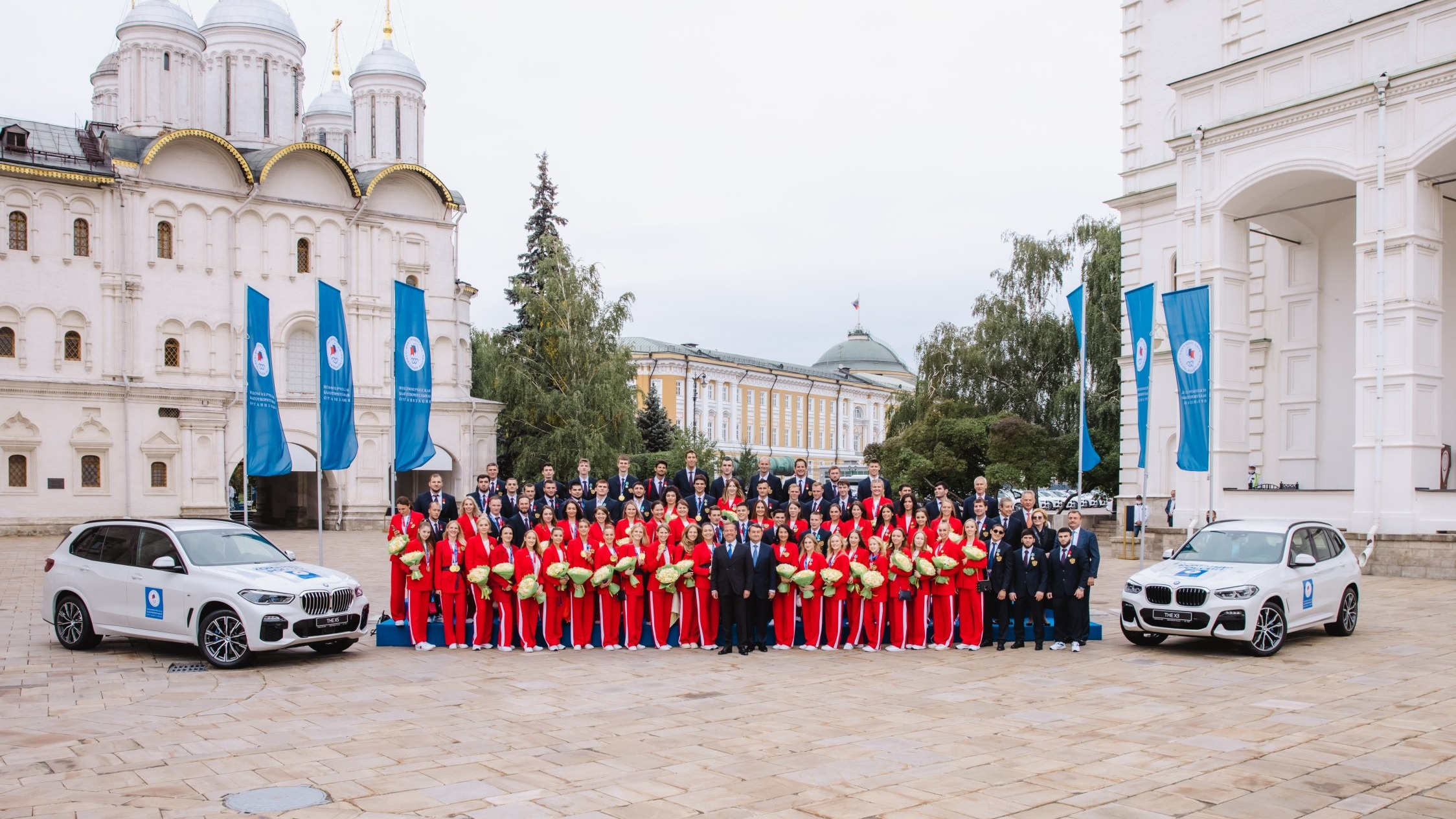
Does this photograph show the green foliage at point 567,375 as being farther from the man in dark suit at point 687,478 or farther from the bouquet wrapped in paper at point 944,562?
the bouquet wrapped in paper at point 944,562

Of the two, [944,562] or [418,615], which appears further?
[418,615]

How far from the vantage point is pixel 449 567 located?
43.0 ft

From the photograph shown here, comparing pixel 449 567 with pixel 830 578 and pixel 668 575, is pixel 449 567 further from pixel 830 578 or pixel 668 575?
pixel 830 578

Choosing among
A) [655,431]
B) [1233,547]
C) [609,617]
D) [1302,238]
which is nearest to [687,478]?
[609,617]

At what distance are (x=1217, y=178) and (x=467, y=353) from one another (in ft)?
99.1

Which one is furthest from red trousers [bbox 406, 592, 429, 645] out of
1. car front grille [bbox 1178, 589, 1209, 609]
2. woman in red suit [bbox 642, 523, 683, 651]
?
car front grille [bbox 1178, 589, 1209, 609]

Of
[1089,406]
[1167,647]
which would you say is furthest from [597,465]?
[1167,647]

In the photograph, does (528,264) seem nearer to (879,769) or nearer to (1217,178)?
(1217,178)

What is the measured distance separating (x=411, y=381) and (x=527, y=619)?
234 inches

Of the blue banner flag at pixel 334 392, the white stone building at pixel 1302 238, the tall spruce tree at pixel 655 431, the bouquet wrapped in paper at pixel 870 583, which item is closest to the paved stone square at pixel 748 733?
the bouquet wrapped in paper at pixel 870 583

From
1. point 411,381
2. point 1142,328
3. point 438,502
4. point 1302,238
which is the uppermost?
point 1302,238

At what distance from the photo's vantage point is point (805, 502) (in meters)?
15.0

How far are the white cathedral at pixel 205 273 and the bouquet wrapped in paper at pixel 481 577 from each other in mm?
27795

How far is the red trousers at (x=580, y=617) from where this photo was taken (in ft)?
43.7
